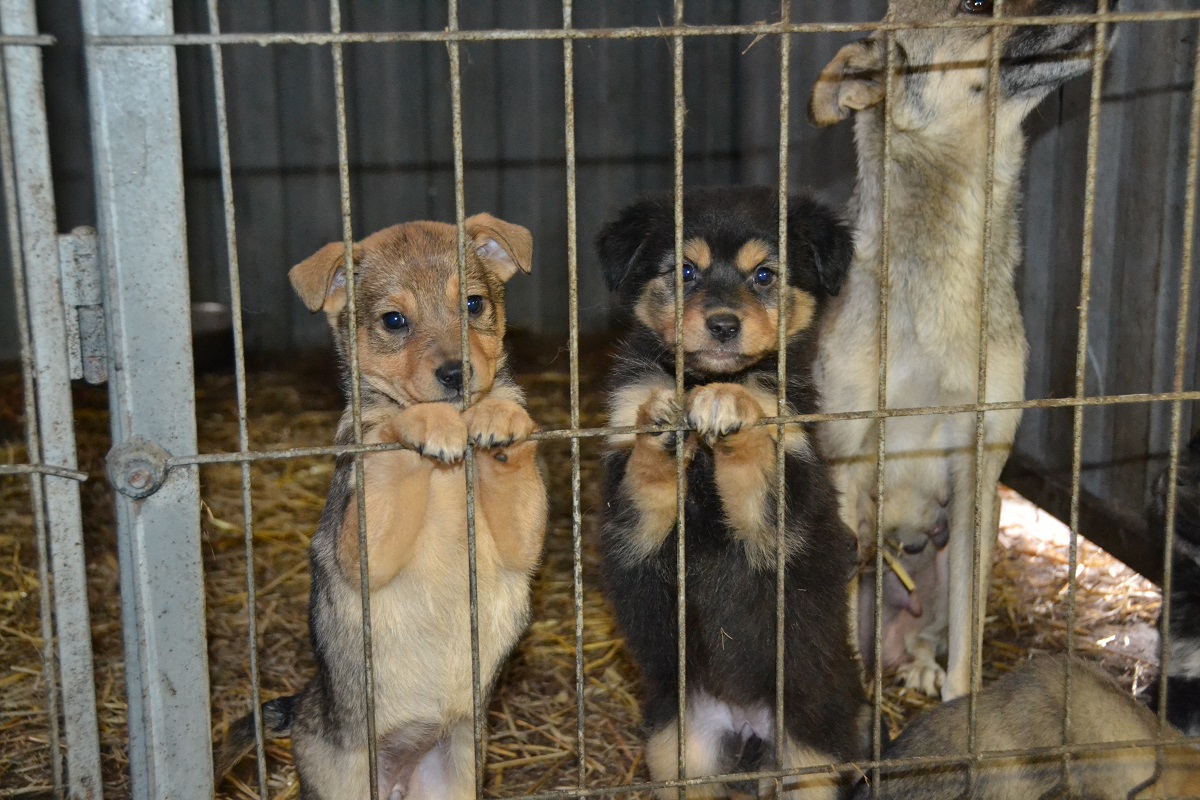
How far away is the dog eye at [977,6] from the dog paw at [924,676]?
2505 mm

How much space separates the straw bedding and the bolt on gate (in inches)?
45.8

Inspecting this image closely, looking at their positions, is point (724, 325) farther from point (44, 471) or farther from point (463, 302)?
point (44, 471)

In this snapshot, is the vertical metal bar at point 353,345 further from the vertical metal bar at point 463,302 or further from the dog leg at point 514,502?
the dog leg at point 514,502

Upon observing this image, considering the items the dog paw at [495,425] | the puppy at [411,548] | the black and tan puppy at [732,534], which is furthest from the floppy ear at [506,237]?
the dog paw at [495,425]

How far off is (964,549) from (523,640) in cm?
168

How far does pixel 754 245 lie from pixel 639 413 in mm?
797

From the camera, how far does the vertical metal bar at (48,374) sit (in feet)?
8.64

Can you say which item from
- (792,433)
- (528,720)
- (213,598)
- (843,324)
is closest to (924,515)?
(843,324)

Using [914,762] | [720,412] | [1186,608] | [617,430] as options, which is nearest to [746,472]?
[720,412]

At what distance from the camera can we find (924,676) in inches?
190

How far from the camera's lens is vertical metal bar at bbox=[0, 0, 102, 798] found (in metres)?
2.63

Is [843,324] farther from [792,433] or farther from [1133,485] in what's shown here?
[1133,485]

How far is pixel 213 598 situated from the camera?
5.49 m

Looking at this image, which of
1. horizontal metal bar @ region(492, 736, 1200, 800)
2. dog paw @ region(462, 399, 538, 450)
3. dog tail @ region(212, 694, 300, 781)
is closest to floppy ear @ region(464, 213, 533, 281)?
dog paw @ region(462, 399, 538, 450)
